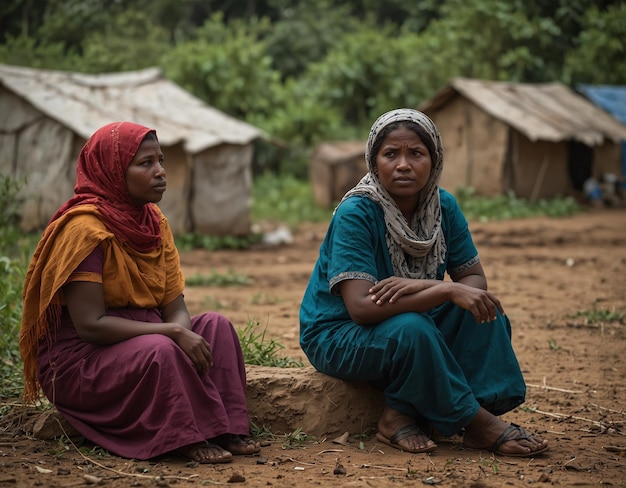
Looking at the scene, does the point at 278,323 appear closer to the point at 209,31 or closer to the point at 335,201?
the point at 335,201

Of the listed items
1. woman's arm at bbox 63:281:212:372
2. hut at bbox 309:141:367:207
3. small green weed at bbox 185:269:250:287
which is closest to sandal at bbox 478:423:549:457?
woman's arm at bbox 63:281:212:372

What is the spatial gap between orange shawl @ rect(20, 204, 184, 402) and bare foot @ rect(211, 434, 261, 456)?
0.63 m

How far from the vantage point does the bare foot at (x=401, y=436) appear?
11.1 feet

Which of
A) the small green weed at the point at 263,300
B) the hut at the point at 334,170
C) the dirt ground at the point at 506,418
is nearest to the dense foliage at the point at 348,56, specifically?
the hut at the point at 334,170

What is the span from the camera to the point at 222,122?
39.5 feet

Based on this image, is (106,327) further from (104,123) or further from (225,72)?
(225,72)

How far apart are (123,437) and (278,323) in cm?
268

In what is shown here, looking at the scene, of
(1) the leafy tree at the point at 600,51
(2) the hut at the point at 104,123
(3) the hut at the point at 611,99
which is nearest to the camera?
(2) the hut at the point at 104,123

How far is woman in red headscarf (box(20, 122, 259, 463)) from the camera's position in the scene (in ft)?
10.5

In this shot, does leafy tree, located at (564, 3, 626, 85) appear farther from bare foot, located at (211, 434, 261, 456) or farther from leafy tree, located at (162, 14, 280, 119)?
bare foot, located at (211, 434, 261, 456)

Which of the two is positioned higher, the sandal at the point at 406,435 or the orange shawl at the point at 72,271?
the orange shawl at the point at 72,271

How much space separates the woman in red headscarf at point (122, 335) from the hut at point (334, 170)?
11.3 m

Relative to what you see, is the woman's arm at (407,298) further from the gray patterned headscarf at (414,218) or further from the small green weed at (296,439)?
the small green weed at (296,439)

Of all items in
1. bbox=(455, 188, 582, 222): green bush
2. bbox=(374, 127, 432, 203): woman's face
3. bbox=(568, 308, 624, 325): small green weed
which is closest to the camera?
bbox=(374, 127, 432, 203): woman's face
